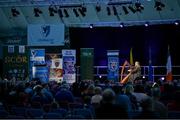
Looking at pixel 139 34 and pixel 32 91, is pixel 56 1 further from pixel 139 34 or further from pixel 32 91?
pixel 32 91

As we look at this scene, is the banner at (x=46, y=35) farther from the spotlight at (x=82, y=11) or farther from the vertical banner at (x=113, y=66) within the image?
the vertical banner at (x=113, y=66)

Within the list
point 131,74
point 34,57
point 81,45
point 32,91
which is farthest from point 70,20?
point 32,91

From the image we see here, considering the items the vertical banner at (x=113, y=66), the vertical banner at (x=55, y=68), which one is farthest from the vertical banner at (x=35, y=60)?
the vertical banner at (x=113, y=66)

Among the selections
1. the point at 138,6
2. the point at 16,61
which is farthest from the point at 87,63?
the point at 138,6

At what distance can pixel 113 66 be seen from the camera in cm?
2325

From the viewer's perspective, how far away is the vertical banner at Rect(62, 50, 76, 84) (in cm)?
2325

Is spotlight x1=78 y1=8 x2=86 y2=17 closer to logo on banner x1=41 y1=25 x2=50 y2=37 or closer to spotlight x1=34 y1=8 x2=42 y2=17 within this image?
logo on banner x1=41 y1=25 x2=50 y2=37

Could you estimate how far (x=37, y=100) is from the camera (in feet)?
40.3

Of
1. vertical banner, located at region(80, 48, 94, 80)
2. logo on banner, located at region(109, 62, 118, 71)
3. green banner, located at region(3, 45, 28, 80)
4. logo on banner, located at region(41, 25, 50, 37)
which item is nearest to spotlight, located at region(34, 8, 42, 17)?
logo on banner, located at region(41, 25, 50, 37)

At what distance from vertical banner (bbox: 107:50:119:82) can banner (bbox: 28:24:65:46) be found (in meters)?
2.83

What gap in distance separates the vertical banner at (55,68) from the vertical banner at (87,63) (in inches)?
44.5

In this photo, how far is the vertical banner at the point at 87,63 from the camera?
2336 cm

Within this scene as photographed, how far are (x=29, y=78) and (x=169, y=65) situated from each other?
7160 millimetres

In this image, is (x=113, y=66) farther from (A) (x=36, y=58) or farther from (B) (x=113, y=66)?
(A) (x=36, y=58)
